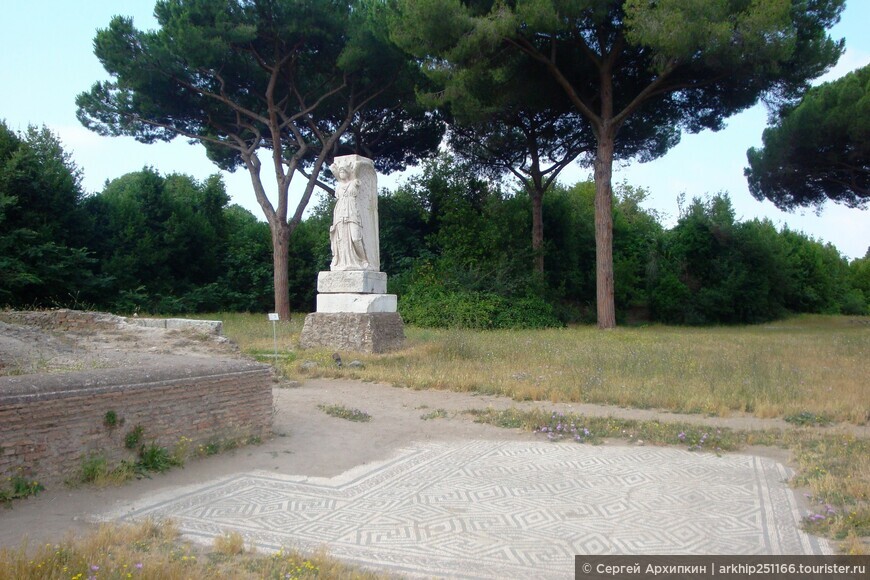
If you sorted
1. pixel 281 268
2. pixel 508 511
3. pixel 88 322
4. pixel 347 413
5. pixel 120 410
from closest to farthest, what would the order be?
pixel 508 511, pixel 120 410, pixel 347 413, pixel 88 322, pixel 281 268

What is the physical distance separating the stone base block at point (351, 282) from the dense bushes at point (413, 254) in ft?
19.1

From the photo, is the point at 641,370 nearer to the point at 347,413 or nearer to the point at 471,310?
the point at 347,413

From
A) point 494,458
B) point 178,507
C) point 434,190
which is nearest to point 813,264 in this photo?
point 434,190

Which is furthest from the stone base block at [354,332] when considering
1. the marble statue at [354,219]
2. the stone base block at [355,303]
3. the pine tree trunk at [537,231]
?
the pine tree trunk at [537,231]

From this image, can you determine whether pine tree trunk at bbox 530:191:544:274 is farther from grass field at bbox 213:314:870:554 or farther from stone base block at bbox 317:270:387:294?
stone base block at bbox 317:270:387:294

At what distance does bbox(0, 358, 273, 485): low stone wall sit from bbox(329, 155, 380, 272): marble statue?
717 centimetres

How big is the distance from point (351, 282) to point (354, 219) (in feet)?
4.18

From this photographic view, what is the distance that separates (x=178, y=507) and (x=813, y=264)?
3763 cm

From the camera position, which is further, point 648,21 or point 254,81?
point 254,81

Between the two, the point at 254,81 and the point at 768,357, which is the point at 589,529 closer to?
the point at 768,357

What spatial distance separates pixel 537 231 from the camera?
915 inches

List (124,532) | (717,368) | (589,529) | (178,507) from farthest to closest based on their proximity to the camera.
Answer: (717,368) < (178,507) < (589,529) < (124,532)

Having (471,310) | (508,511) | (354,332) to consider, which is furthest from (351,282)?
(508,511)

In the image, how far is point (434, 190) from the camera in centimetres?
2494
